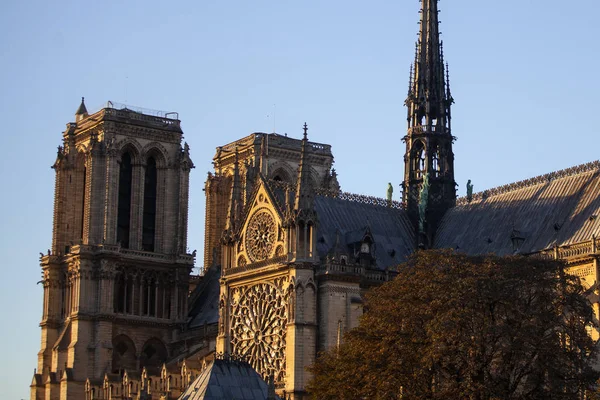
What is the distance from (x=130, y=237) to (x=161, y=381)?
19083 mm

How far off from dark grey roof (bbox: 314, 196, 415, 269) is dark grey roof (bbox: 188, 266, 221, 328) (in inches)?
893

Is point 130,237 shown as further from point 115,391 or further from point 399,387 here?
point 399,387

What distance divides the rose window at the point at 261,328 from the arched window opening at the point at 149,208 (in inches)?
1141

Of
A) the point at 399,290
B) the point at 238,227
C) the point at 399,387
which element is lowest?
the point at 399,387

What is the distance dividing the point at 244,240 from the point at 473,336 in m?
33.1

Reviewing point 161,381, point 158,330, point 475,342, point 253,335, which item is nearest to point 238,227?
point 253,335

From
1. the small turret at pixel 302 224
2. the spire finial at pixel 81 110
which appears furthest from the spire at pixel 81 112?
the small turret at pixel 302 224

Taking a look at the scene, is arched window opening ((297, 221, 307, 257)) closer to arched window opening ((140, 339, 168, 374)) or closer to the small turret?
the small turret

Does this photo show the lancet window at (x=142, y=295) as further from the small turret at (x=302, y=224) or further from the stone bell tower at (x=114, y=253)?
the small turret at (x=302, y=224)

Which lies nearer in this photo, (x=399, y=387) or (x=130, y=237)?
(x=399, y=387)

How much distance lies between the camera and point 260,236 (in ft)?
302

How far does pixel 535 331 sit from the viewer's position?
6253 centimetres

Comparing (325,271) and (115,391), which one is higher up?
(325,271)

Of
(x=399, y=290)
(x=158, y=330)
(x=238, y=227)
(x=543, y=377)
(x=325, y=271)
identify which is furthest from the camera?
(x=158, y=330)
